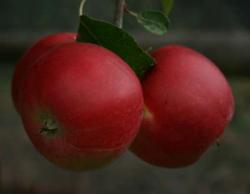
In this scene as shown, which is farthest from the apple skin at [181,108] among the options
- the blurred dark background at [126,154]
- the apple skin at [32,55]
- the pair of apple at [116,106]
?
the blurred dark background at [126,154]

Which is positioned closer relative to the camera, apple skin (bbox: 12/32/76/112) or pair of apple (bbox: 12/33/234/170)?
pair of apple (bbox: 12/33/234/170)

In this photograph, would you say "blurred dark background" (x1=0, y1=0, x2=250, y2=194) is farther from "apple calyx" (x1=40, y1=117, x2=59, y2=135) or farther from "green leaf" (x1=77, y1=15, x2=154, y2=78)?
"apple calyx" (x1=40, y1=117, x2=59, y2=135)

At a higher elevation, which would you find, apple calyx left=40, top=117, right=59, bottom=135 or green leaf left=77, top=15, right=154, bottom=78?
green leaf left=77, top=15, right=154, bottom=78

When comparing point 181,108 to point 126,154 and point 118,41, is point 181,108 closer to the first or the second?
point 118,41

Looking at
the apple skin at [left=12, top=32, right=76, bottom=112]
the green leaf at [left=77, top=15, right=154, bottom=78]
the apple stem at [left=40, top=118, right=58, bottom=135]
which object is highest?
the green leaf at [left=77, top=15, right=154, bottom=78]

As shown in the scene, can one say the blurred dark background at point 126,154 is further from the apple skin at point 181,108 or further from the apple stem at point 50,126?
the apple stem at point 50,126

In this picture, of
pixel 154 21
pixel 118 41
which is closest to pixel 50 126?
pixel 118 41

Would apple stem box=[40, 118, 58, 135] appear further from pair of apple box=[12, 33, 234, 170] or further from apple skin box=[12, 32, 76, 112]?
apple skin box=[12, 32, 76, 112]

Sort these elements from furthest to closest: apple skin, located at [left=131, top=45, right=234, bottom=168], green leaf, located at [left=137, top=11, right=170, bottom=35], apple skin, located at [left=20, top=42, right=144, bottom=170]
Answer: green leaf, located at [left=137, top=11, right=170, bottom=35], apple skin, located at [left=131, top=45, right=234, bottom=168], apple skin, located at [left=20, top=42, right=144, bottom=170]

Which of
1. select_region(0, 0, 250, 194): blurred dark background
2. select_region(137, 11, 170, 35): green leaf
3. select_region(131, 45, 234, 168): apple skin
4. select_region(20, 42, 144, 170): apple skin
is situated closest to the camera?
select_region(20, 42, 144, 170): apple skin

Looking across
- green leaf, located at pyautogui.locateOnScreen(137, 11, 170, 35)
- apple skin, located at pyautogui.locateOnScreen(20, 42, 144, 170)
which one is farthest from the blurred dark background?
apple skin, located at pyautogui.locateOnScreen(20, 42, 144, 170)
